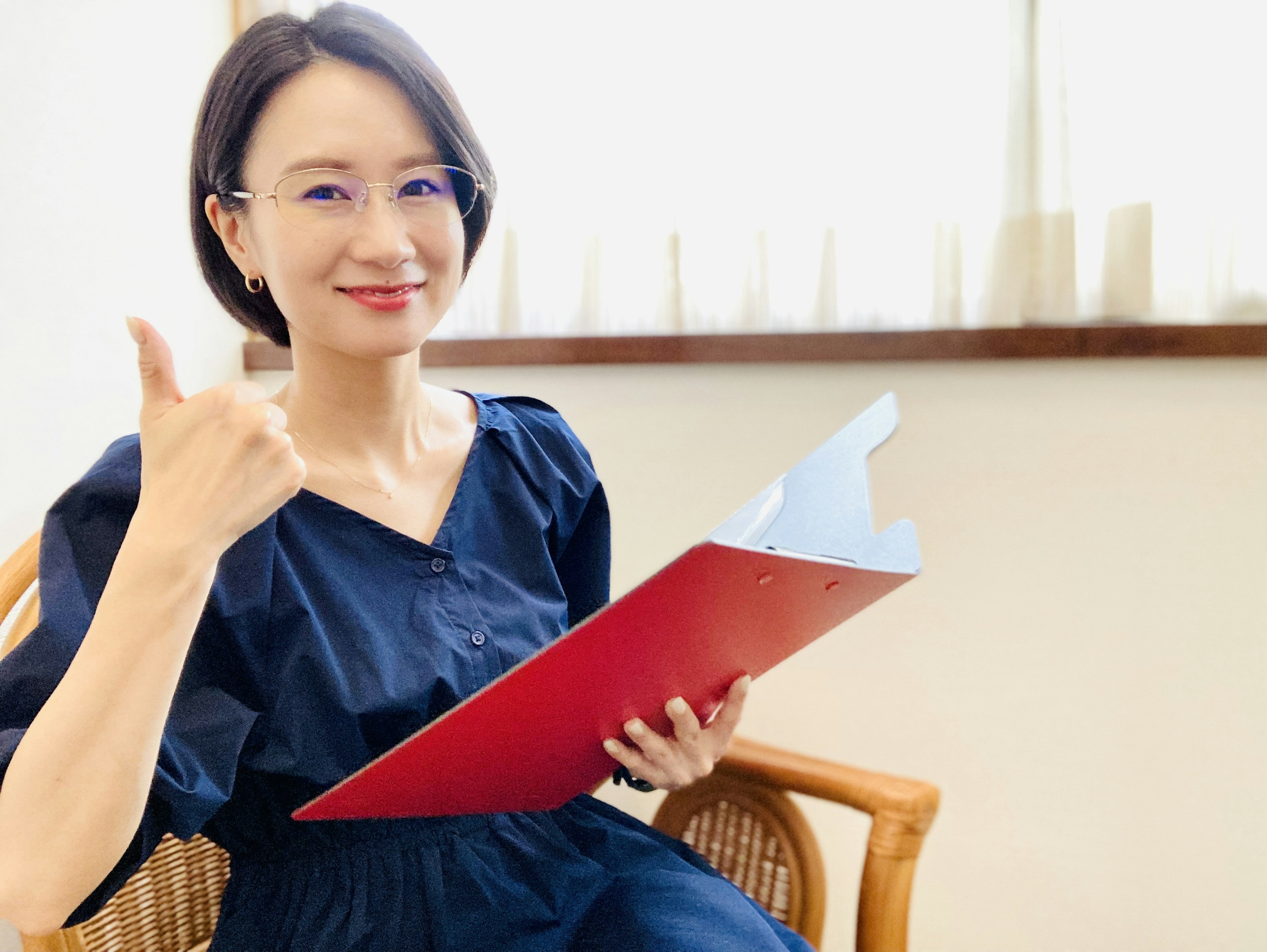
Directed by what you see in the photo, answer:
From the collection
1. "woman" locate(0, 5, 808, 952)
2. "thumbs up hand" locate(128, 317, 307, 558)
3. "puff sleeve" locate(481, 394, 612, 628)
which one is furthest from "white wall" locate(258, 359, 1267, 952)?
"thumbs up hand" locate(128, 317, 307, 558)

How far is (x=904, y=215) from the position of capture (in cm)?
141

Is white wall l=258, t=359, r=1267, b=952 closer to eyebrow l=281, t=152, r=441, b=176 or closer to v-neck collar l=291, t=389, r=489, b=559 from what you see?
v-neck collar l=291, t=389, r=489, b=559

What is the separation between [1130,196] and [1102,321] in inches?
6.4

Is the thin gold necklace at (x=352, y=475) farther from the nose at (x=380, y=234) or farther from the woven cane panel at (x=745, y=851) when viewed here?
the woven cane panel at (x=745, y=851)

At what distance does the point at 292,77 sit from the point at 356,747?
0.58 metres

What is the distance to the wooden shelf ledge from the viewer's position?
1253 mm

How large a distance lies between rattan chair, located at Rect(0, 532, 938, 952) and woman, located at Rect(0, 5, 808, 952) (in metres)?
0.11

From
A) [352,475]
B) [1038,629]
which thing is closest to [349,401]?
[352,475]

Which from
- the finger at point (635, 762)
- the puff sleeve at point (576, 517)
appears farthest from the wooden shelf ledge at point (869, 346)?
the finger at point (635, 762)

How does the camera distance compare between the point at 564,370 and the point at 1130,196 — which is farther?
the point at 564,370

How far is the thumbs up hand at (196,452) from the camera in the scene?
0.61 m

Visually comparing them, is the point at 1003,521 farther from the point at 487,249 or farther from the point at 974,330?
the point at 487,249

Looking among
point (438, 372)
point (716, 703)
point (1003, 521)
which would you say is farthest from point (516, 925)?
point (438, 372)

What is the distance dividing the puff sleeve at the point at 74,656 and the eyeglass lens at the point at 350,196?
0.24 metres
